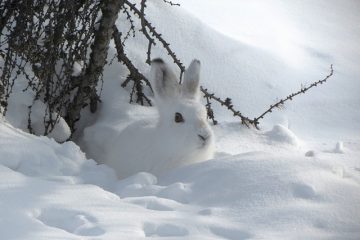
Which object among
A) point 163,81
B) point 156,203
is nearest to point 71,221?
point 156,203

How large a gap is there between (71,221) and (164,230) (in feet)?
1.29

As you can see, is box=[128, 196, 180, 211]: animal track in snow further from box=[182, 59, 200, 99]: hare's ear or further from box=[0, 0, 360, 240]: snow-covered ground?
box=[182, 59, 200, 99]: hare's ear

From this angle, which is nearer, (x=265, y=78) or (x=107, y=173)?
(x=107, y=173)

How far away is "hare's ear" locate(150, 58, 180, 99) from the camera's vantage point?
13.6 ft

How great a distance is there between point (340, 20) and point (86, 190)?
656 cm

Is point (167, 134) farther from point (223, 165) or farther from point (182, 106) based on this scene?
point (223, 165)

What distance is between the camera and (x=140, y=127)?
4391mm

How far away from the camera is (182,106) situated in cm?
414

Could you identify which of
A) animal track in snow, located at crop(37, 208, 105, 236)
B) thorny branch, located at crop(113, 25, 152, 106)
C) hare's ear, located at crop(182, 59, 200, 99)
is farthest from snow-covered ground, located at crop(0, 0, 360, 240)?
hare's ear, located at crop(182, 59, 200, 99)

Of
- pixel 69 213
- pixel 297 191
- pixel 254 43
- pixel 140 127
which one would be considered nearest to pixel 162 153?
pixel 140 127

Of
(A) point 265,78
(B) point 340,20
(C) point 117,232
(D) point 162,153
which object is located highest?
(B) point 340,20

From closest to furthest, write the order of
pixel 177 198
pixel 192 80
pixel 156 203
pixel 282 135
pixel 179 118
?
pixel 156 203 < pixel 177 198 < pixel 179 118 < pixel 192 80 < pixel 282 135

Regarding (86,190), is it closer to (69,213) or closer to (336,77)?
(69,213)

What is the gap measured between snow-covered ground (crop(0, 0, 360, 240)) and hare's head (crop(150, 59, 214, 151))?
451 millimetres
